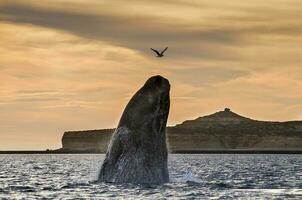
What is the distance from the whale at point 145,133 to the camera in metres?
29.9

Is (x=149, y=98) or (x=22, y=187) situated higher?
(x=149, y=98)

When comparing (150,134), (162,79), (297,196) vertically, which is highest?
(162,79)

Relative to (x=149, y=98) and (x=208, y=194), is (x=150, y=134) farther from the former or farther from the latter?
(x=208, y=194)

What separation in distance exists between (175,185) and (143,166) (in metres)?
3.63

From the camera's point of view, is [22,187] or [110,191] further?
[22,187]

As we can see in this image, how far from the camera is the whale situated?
29.9 metres

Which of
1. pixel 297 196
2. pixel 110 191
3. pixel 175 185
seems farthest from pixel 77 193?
pixel 297 196

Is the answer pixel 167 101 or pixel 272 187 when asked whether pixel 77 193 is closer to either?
pixel 167 101

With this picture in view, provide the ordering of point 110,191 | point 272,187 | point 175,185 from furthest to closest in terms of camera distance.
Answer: point 272,187
point 175,185
point 110,191

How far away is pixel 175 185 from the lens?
33219 millimetres

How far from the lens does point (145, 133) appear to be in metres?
30.0

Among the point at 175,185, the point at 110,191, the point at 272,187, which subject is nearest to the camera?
the point at 110,191

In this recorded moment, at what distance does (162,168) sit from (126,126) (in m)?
2.25

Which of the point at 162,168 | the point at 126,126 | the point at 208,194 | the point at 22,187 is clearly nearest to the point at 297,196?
the point at 208,194
